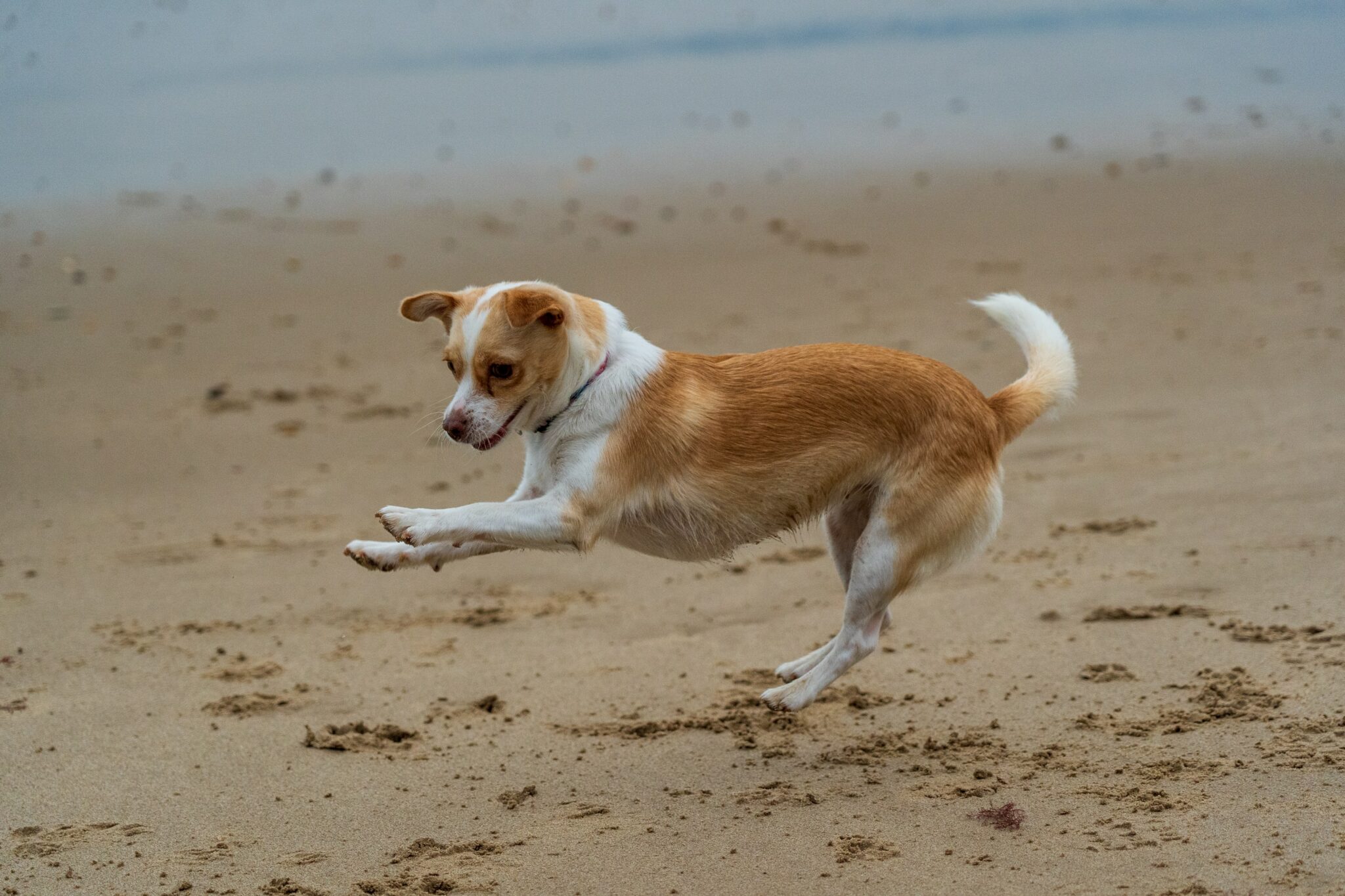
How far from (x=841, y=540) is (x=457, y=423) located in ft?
4.48

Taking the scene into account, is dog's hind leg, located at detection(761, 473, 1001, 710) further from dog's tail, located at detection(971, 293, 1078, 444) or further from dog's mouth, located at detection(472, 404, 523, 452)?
dog's mouth, located at detection(472, 404, 523, 452)

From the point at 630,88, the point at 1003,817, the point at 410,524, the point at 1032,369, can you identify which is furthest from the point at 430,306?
the point at 630,88

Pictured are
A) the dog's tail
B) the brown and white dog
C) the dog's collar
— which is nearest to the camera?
the brown and white dog

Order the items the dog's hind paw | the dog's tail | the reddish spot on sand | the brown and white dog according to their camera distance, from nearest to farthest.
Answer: the reddish spot on sand → the brown and white dog → the dog's hind paw → the dog's tail

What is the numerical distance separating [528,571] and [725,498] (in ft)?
6.40

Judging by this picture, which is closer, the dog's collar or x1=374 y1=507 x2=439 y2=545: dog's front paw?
x1=374 y1=507 x2=439 y2=545: dog's front paw

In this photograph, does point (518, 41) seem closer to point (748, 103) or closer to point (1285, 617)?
point (748, 103)

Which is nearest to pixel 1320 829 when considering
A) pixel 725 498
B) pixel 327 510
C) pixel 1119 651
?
pixel 1119 651

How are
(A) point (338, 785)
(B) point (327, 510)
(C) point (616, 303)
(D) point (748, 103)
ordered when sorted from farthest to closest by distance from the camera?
(D) point (748, 103) → (C) point (616, 303) → (B) point (327, 510) → (A) point (338, 785)

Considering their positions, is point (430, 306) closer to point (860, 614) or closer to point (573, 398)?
point (573, 398)

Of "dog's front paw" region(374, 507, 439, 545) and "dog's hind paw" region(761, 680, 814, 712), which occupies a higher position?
"dog's front paw" region(374, 507, 439, 545)

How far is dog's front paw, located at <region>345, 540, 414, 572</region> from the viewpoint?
4.00 m

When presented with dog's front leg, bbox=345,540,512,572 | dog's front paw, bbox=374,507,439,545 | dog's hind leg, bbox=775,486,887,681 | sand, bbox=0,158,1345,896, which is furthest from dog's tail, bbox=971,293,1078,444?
dog's front paw, bbox=374,507,439,545

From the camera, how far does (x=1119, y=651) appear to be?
15.5ft
